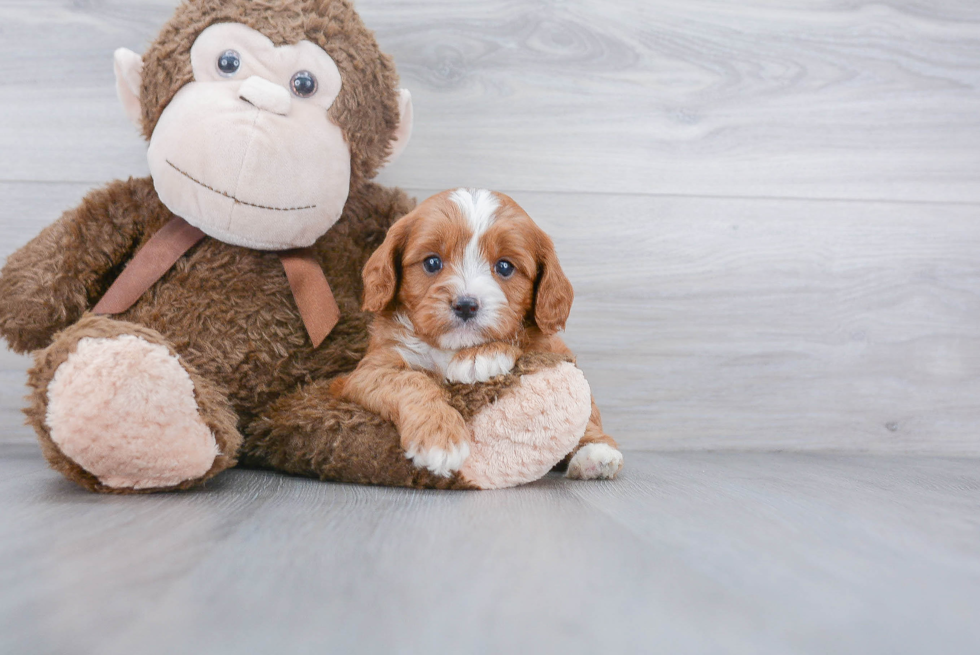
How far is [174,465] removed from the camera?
99cm

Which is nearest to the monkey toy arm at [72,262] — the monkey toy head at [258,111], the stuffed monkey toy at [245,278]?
the stuffed monkey toy at [245,278]

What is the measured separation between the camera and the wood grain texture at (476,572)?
57cm

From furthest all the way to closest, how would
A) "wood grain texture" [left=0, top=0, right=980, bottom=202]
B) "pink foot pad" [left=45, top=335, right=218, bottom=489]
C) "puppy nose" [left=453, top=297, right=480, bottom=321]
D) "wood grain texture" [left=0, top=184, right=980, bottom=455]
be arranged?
1. "wood grain texture" [left=0, top=184, right=980, bottom=455]
2. "wood grain texture" [left=0, top=0, right=980, bottom=202]
3. "puppy nose" [left=453, top=297, right=480, bottom=321]
4. "pink foot pad" [left=45, top=335, right=218, bottom=489]

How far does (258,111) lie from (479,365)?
1.79ft

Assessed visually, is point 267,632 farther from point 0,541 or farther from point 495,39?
point 495,39

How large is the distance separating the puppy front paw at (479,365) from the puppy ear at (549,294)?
0.29ft

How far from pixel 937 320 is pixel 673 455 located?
744 mm

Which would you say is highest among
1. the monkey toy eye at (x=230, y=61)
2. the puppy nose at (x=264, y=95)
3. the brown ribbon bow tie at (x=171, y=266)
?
the monkey toy eye at (x=230, y=61)

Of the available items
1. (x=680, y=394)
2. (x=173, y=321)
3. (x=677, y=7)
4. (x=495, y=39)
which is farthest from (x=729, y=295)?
(x=173, y=321)

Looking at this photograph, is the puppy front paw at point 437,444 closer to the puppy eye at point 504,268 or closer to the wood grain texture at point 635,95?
the puppy eye at point 504,268

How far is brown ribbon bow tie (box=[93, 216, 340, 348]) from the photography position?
118 centimetres

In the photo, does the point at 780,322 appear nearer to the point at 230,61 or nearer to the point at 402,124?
the point at 402,124

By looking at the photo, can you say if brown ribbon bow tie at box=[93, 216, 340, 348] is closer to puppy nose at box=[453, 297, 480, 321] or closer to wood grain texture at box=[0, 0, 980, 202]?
puppy nose at box=[453, 297, 480, 321]

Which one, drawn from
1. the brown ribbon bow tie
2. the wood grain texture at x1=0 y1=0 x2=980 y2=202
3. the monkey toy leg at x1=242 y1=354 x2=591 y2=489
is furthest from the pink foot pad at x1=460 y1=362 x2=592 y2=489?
the wood grain texture at x1=0 y1=0 x2=980 y2=202
